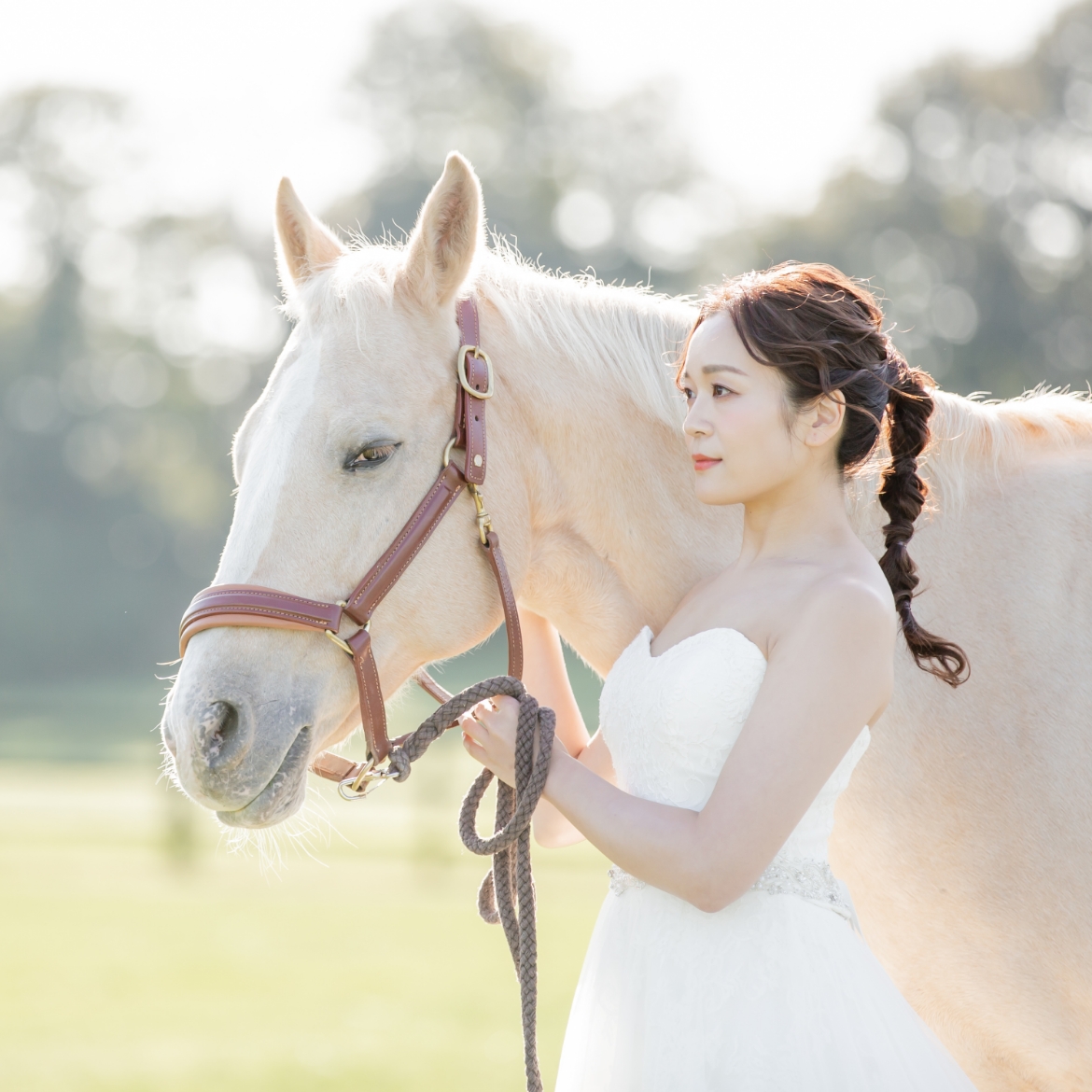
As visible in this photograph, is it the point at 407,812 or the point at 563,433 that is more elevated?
the point at 563,433

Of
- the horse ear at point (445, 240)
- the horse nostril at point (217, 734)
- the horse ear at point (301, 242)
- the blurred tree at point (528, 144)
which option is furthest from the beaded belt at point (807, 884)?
the blurred tree at point (528, 144)

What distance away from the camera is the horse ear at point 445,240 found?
238 cm

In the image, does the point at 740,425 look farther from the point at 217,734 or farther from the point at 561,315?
the point at 217,734

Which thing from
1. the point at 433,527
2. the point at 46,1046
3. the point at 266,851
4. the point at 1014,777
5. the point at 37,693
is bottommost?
the point at 37,693

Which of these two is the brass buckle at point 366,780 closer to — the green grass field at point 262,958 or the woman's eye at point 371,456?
the green grass field at point 262,958

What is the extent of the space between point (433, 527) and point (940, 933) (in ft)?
4.67

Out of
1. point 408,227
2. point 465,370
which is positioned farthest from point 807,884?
point 408,227

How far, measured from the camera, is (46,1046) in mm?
7551

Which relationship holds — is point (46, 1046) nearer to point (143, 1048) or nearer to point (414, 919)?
point (143, 1048)

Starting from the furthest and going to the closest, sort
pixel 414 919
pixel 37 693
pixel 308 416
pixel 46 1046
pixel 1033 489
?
pixel 37 693 < pixel 414 919 < pixel 46 1046 < pixel 1033 489 < pixel 308 416

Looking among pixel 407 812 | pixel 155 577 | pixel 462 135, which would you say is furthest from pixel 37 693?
pixel 462 135

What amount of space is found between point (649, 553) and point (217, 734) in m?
0.99

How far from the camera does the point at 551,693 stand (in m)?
2.79

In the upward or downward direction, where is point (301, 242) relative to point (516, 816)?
upward
